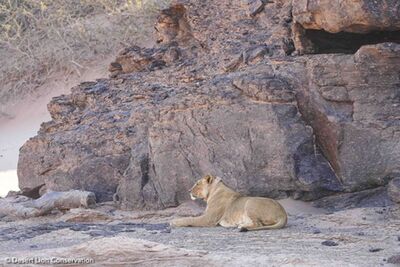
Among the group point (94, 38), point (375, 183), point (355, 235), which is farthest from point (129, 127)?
point (94, 38)

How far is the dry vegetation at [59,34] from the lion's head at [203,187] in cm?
1322

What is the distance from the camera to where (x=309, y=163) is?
1002 centimetres

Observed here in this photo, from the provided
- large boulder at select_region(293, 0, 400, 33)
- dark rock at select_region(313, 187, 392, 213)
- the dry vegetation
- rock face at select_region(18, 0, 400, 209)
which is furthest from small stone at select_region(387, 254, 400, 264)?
the dry vegetation

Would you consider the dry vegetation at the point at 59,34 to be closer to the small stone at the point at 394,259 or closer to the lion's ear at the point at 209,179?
the lion's ear at the point at 209,179

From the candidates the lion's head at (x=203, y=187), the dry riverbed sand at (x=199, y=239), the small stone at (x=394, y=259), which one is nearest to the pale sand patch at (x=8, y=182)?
the dry riverbed sand at (x=199, y=239)

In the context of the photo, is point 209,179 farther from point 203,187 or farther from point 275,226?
point 275,226

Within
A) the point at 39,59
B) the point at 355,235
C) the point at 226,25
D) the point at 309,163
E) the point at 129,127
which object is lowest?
the point at 355,235

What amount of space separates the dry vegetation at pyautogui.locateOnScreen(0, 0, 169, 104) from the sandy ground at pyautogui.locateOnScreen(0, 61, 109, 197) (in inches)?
13.8

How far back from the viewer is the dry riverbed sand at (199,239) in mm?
6129

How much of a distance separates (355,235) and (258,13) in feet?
16.8

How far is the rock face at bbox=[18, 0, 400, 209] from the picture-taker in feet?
32.2

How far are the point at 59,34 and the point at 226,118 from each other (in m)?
15.6

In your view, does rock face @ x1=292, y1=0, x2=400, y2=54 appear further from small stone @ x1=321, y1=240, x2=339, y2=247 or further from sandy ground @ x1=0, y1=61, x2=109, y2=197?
sandy ground @ x1=0, y1=61, x2=109, y2=197

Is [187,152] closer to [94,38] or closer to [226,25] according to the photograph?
[226,25]
